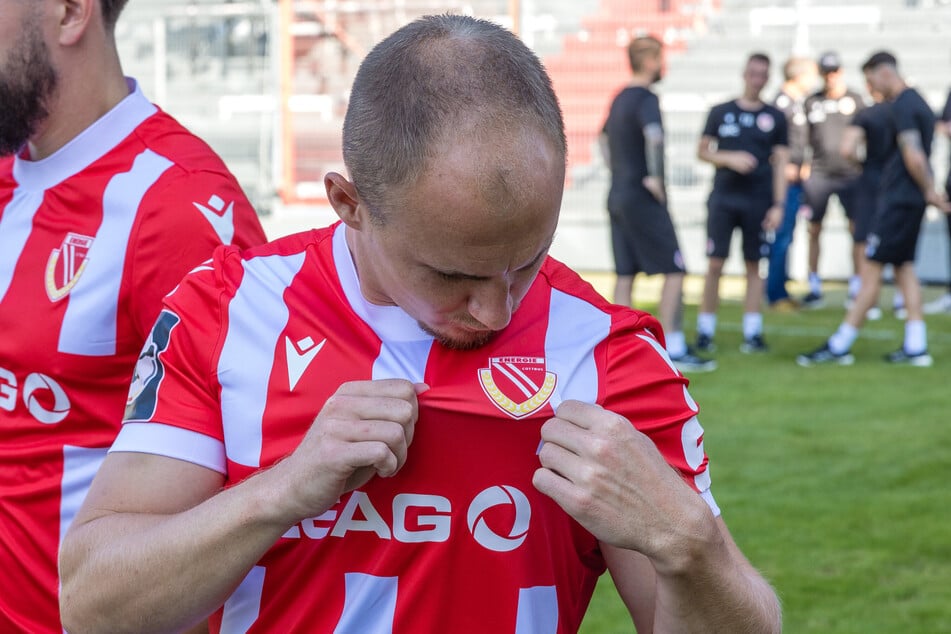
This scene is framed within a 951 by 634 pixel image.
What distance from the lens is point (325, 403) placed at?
1.64 meters

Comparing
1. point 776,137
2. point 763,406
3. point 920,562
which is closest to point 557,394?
point 920,562

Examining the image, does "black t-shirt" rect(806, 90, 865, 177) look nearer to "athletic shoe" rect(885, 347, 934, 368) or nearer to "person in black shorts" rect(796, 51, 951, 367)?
"person in black shorts" rect(796, 51, 951, 367)

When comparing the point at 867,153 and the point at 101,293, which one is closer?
the point at 101,293

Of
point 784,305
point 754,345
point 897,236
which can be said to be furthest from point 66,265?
point 784,305

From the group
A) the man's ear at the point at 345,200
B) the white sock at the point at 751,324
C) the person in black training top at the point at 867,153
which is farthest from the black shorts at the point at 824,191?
the man's ear at the point at 345,200

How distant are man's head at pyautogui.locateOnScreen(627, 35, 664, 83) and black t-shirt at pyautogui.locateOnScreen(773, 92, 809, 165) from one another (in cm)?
390

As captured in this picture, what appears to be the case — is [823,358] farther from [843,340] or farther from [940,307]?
[940,307]

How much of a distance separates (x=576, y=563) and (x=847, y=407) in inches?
251

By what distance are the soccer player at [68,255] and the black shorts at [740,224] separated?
25.6 ft

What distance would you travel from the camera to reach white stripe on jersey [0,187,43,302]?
2.40m

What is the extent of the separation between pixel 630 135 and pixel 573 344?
24.4 ft

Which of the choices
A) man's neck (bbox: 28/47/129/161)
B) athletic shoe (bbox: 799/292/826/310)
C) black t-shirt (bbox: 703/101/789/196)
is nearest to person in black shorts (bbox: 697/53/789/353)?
black t-shirt (bbox: 703/101/789/196)

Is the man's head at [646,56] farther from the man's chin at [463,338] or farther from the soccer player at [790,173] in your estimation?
the man's chin at [463,338]

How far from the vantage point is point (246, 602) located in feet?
5.73
